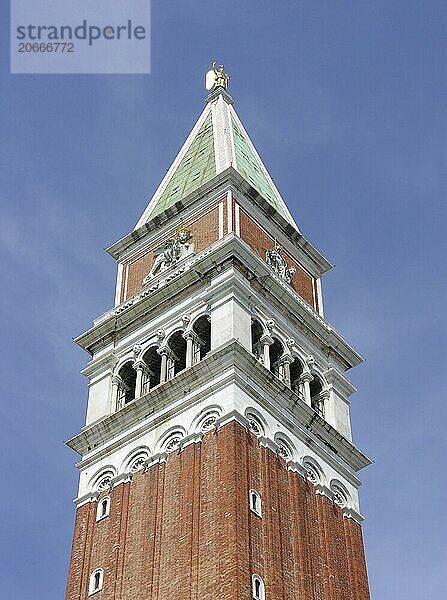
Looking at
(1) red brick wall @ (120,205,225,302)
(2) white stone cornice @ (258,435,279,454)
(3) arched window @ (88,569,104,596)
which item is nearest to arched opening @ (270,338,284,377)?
(2) white stone cornice @ (258,435,279,454)

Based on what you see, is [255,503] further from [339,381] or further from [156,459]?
[339,381]

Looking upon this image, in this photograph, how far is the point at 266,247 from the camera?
6138 cm

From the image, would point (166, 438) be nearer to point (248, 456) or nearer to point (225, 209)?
point (248, 456)

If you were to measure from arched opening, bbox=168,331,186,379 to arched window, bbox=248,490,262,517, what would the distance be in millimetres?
9437

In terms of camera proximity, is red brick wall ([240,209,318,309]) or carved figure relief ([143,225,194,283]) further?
red brick wall ([240,209,318,309])

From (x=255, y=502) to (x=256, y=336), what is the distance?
10.3 meters

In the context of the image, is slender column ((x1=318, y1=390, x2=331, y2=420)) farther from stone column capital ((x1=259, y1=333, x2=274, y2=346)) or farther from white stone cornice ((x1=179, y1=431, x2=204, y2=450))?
white stone cornice ((x1=179, y1=431, x2=204, y2=450))

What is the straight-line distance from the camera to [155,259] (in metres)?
62.0

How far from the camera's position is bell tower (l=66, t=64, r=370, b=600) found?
45938mm

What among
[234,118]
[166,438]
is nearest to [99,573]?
[166,438]

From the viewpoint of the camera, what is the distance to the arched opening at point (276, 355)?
54.8 meters

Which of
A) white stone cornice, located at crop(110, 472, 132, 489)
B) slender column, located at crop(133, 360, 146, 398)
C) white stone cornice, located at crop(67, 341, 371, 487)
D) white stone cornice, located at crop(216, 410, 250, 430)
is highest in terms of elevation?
slender column, located at crop(133, 360, 146, 398)

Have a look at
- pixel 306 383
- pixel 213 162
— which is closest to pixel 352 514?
pixel 306 383

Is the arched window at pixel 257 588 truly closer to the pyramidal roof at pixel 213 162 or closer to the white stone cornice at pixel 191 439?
the white stone cornice at pixel 191 439
